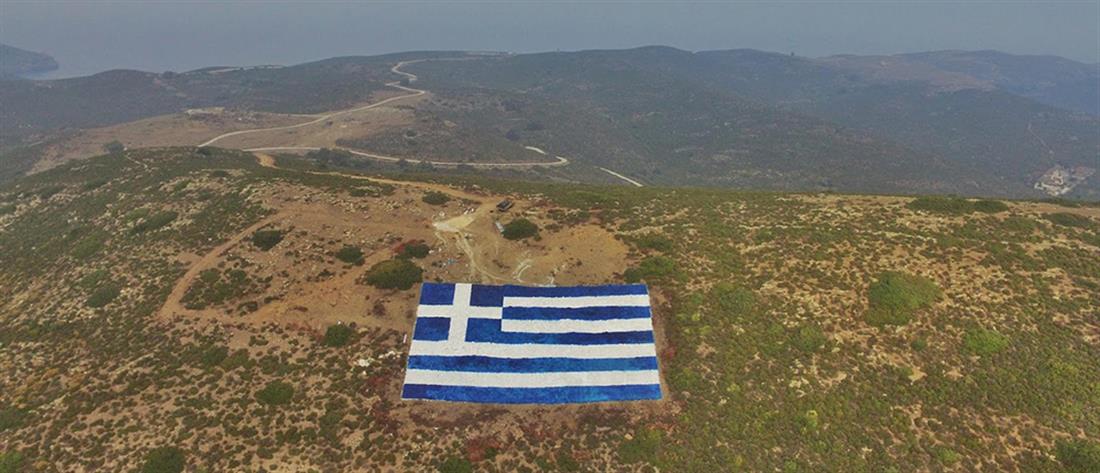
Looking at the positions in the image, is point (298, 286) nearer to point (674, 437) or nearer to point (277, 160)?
point (674, 437)

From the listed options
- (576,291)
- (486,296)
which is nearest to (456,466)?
(486,296)

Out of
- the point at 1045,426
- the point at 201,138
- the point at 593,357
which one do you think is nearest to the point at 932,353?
the point at 1045,426

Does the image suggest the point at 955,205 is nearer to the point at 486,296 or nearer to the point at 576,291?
the point at 576,291

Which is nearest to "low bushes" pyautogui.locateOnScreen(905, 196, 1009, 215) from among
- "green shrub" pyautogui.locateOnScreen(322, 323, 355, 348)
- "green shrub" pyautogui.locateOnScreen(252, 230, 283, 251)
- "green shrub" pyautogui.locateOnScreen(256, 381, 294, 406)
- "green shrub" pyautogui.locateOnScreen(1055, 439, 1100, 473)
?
"green shrub" pyautogui.locateOnScreen(1055, 439, 1100, 473)

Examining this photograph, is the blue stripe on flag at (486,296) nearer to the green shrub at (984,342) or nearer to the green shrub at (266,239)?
the green shrub at (266,239)

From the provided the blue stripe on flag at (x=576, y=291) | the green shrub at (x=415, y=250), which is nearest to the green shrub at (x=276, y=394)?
the green shrub at (x=415, y=250)
